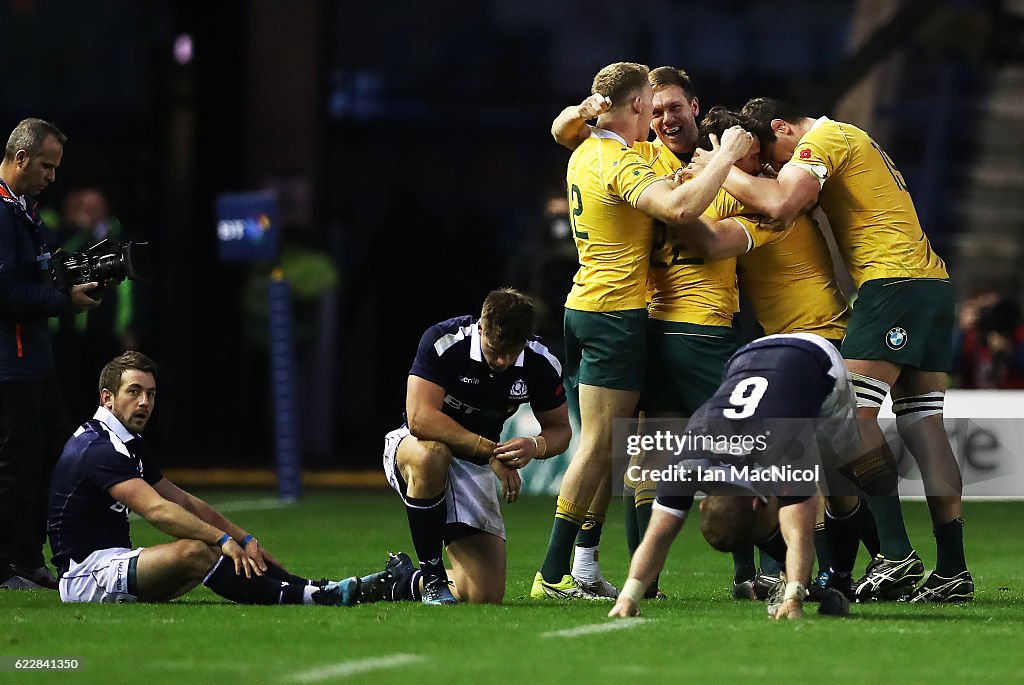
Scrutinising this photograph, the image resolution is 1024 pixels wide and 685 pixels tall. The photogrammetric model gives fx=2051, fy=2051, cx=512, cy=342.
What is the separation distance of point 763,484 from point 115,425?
280 centimetres

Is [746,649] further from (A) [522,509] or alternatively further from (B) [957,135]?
(B) [957,135]

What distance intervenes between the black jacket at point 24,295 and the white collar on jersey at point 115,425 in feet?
2.78

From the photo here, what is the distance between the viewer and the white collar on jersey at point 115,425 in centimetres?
855

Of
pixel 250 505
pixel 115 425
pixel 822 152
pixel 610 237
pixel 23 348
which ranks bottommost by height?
pixel 250 505

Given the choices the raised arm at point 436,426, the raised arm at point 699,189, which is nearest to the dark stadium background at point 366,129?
the raised arm at point 436,426

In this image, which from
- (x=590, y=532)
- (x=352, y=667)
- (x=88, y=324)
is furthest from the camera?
(x=88, y=324)

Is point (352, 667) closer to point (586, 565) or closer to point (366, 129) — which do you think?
point (586, 565)

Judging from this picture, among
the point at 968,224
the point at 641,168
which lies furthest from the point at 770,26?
the point at 641,168

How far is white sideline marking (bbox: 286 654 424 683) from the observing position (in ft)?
20.8

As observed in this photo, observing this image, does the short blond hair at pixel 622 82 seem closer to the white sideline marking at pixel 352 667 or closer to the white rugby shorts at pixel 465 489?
the white rugby shorts at pixel 465 489

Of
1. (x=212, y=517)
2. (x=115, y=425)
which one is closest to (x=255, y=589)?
(x=212, y=517)

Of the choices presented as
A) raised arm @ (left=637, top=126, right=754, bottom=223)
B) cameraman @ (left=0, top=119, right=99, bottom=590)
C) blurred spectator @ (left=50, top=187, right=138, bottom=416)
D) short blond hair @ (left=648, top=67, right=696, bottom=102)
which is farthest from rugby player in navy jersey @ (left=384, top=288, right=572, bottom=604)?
blurred spectator @ (left=50, top=187, right=138, bottom=416)

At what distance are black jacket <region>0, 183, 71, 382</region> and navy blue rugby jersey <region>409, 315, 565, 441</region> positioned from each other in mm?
1797

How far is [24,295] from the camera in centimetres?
920
